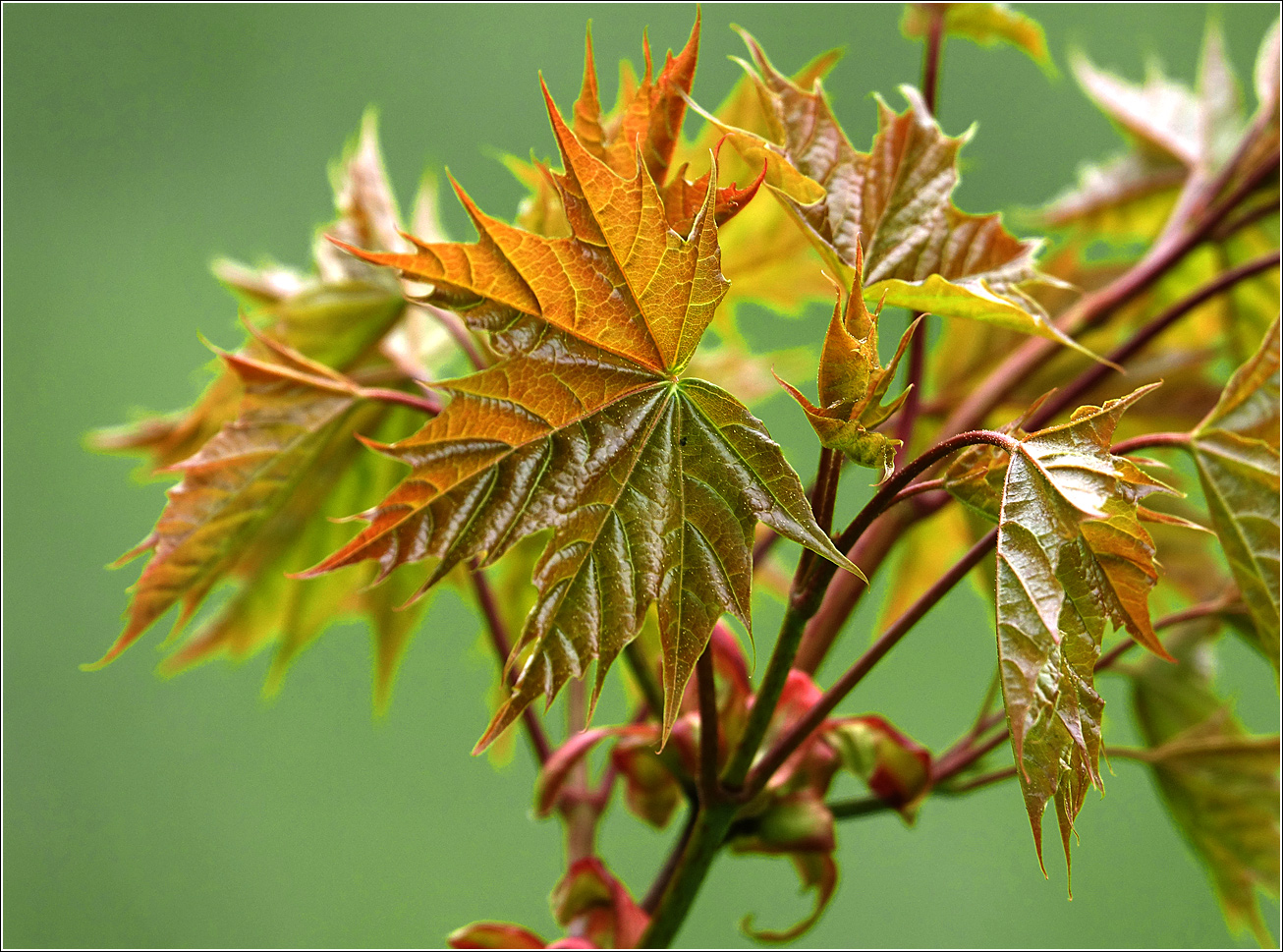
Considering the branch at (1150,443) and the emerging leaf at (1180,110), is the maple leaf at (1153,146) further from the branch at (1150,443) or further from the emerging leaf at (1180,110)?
the branch at (1150,443)

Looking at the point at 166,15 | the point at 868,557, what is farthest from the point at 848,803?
the point at 166,15

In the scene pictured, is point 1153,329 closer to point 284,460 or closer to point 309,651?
point 284,460

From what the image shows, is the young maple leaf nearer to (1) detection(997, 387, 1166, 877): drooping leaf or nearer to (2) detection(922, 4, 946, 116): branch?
(1) detection(997, 387, 1166, 877): drooping leaf

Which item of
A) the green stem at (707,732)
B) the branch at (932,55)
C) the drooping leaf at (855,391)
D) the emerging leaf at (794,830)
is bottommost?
the emerging leaf at (794,830)

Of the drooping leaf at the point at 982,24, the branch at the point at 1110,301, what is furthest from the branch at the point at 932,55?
the branch at the point at 1110,301

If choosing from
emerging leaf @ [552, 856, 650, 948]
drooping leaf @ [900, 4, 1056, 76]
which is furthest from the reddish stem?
drooping leaf @ [900, 4, 1056, 76]

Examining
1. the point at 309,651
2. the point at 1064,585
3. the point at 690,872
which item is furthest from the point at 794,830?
the point at 309,651

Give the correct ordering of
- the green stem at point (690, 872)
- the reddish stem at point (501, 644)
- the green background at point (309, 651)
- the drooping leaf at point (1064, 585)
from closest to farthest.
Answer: the drooping leaf at point (1064, 585) → the green stem at point (690, 872) → the reddish stem at point (501, 644) → the green background at point (309, 651)
